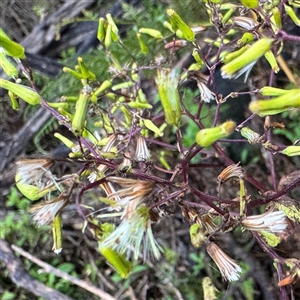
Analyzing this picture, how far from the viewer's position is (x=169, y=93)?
2.50 ft

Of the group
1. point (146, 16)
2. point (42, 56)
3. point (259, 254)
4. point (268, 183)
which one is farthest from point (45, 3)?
point (259, 254)

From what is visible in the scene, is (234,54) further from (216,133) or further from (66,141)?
(66,141)

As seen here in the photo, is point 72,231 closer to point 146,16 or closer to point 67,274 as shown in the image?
point 67,274

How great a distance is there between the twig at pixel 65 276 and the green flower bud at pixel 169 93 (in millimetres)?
1017

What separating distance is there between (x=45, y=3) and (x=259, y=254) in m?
1.72

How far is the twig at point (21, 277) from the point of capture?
1.65m

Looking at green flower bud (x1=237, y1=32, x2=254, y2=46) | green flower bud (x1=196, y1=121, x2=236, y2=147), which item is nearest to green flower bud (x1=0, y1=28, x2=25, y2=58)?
green flower bud (x1=196, y1=121, x2=236, y2=147)

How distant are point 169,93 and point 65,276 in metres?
1.15

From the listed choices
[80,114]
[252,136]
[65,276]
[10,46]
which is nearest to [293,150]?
[252,136]

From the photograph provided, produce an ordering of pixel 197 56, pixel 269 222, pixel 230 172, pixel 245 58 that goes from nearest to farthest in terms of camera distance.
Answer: pixel 245 58
pixel 269 222
pixel 230 172
pixel 197 56

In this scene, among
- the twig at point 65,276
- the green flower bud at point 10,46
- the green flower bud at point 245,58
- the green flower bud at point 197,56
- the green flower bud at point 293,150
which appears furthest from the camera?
the twig at point 65,276

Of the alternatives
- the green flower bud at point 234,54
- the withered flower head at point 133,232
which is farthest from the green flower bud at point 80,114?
the green flower bud at point 234,54

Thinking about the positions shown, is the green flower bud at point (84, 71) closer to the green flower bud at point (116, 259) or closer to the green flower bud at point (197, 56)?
the green flower bud at point (197, 56)

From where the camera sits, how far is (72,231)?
1.89 m
